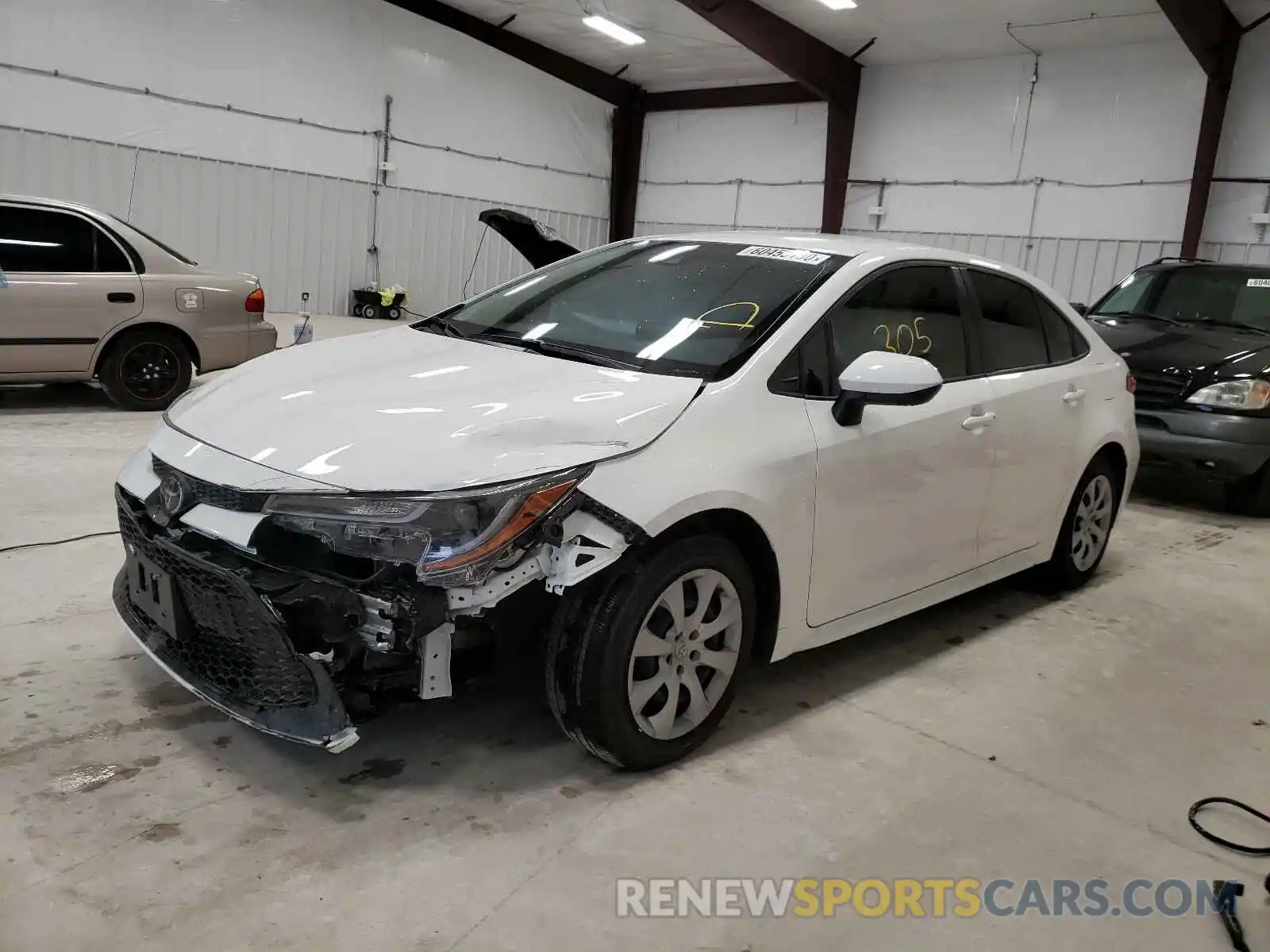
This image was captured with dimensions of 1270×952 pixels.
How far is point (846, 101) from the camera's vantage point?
13383 millimetres

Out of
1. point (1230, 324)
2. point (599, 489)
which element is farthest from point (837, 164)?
point (599, 489)

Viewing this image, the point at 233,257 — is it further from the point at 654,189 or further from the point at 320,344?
the point at 320,344

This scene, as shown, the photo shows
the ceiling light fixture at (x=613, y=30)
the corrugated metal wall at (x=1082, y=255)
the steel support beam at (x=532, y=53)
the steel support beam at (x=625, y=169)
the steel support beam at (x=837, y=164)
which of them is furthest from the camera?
the steel support beam at (x=625, y=169)

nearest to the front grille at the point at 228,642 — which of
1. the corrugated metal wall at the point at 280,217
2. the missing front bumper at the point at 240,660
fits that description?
the missing front bumper at the point at 240,660

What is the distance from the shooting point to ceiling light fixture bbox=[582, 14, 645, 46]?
12.5 metres

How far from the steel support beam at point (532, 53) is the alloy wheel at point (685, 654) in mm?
12429

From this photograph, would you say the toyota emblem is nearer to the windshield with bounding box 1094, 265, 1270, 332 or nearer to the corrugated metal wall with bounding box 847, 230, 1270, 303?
the windshield with bounding box 1094, 265, 1270, 332

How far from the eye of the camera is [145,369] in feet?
21.3

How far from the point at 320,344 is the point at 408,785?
1381 mm

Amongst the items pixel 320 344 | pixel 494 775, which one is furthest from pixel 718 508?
pixel 320 344

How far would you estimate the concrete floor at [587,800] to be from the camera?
1.88m

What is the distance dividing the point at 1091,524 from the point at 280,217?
10.6 m

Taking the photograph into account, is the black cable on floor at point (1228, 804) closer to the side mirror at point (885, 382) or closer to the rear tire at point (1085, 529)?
the side mirror at point (885, 382)

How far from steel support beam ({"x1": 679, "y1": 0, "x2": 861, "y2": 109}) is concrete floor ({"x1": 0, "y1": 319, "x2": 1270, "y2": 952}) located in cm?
974
